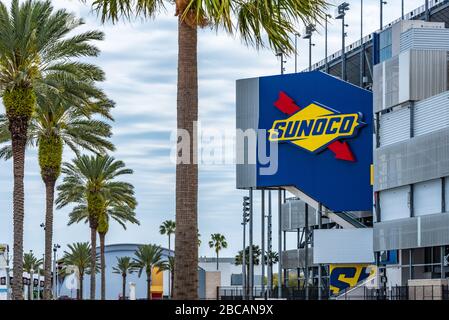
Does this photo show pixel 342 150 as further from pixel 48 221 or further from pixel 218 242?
pixel 218 242

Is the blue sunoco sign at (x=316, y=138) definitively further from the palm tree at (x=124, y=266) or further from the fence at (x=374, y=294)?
the palm tree at (x=124, y=266)

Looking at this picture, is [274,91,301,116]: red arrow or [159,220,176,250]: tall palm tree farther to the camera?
[159,220,176,250]: tall palm tree

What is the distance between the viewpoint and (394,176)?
59344 mm

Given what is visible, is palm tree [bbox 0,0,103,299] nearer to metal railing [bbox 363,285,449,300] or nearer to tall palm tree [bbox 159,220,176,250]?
metal railing [bbox 363,285,449,300]

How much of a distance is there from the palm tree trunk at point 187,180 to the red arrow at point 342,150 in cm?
5504

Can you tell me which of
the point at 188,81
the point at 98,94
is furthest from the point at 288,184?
the point at 188,81

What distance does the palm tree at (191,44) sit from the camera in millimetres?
18641

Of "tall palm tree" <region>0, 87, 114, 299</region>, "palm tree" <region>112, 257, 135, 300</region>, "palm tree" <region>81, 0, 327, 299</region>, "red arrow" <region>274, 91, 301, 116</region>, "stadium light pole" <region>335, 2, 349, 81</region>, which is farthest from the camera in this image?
"palm tree" <region>112, 257, 135, 300</region>

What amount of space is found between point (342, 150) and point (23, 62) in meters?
34.7

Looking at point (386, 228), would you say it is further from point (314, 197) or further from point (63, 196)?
point (63, 196)

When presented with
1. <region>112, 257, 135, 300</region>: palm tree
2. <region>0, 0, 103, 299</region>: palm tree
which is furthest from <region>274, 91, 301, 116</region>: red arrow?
<region>112, 257, 135, 300</region>: palm tree

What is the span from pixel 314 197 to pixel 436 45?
19574 mm

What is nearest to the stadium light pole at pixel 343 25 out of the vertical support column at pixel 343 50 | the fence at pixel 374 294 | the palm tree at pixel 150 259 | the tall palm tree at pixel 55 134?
the vertical support column at pixel 343 50

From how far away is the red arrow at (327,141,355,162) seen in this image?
7406cm
